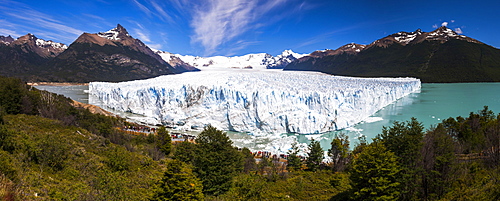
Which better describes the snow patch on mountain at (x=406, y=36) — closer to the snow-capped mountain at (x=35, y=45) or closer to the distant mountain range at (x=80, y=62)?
the distant mountain range at (x=80, y=62)

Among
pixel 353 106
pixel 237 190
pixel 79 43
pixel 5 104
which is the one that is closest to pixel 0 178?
pixel 237 190

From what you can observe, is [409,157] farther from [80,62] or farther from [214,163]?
[80,62]

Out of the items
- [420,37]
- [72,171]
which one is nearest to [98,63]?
[72,171]

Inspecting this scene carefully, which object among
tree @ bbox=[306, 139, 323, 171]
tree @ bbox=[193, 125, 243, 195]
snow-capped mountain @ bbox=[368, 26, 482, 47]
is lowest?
tree @ bbox=[306, 139, 323, 171]

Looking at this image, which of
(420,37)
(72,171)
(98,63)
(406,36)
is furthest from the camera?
(406,36)

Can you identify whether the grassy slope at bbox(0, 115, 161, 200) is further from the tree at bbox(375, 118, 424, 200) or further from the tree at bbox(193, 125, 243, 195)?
the tree at bbox(375, 118, 424, 200)

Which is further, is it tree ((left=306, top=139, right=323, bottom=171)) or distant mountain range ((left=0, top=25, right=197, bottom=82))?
distant mountain range ((left=0, top=25, right=197, bottom=82))

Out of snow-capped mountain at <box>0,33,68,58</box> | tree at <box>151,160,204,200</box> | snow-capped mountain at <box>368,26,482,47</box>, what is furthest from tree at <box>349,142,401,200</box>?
snow-capped mountain at <box>0,33,68,58</box>
